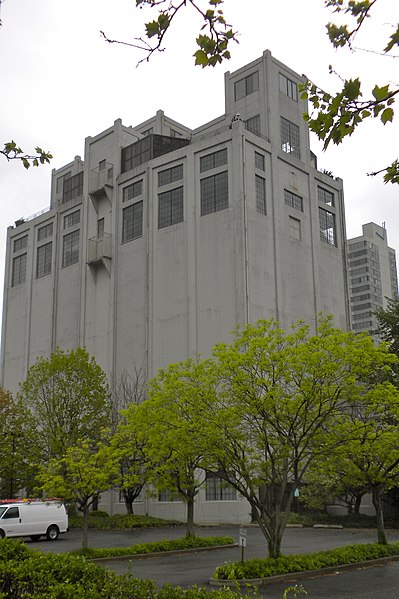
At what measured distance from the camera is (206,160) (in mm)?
53031

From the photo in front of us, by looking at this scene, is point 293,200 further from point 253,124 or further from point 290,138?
point 253,124

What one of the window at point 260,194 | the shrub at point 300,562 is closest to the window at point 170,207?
the window at point 260,194

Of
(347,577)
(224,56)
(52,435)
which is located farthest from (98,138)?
(224,56)

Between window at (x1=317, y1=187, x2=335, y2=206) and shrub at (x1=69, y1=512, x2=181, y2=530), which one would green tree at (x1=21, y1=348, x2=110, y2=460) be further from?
window at (x1=317, y1=187, x2=335, y2=206)

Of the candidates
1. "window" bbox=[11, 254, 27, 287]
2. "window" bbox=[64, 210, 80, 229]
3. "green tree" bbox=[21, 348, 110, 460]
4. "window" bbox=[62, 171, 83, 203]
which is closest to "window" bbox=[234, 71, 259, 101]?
"window" bbox=[62, 171, 83, 203]

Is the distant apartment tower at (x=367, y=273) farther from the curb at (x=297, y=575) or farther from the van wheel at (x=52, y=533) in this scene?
the curb at (x=297, y=575)

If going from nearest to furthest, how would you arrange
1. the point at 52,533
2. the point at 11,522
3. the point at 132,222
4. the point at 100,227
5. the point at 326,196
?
the point at 11,522, the point at 52,533, the point at 132,222, the point at 326,196, the point at 100,227

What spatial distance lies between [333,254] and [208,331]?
15.8 meters

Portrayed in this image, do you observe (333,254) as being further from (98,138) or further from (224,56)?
(224,56)

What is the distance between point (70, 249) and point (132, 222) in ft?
28.7

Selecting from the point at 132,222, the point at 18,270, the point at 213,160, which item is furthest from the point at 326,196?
the point at 18,270

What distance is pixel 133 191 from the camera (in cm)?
5781

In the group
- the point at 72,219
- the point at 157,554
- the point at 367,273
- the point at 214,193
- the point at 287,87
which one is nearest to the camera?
the point at 157,554

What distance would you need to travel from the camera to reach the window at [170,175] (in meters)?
54.4
